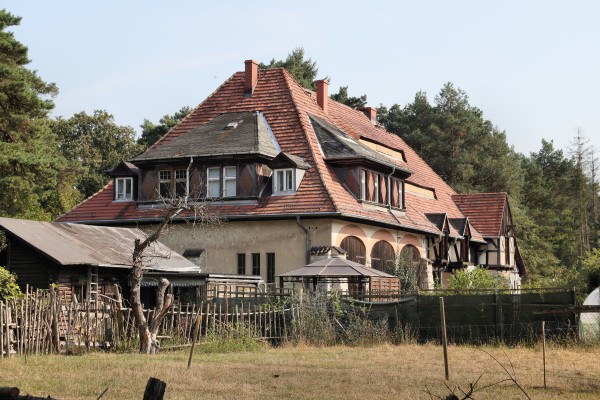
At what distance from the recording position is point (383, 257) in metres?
42.1

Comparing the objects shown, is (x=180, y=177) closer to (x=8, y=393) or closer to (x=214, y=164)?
(x=214, y=164)

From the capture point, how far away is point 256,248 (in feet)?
131

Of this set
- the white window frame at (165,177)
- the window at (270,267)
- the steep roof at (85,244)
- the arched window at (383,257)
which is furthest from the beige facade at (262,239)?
the steep roof at (85,244)

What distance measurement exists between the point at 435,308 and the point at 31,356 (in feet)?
38.7

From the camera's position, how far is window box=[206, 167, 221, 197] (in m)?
40.7

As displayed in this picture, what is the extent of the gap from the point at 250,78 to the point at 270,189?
23.9 feet

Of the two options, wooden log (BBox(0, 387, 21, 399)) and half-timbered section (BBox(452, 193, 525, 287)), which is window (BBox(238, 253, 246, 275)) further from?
wooden log (BBox(0, 387, 21, 399))

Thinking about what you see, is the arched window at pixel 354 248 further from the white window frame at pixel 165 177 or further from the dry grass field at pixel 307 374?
the dry grass field at pixel 307 374

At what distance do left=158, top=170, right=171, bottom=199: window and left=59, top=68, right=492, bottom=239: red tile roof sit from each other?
0.86 m

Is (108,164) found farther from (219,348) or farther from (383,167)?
(219,348)

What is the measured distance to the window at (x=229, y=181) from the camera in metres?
40.5

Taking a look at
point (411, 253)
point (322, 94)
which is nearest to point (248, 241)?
point (411, 253)

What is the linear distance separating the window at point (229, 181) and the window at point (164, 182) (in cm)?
252

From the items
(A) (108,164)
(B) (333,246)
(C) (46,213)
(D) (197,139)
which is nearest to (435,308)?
(B) (333,246)
